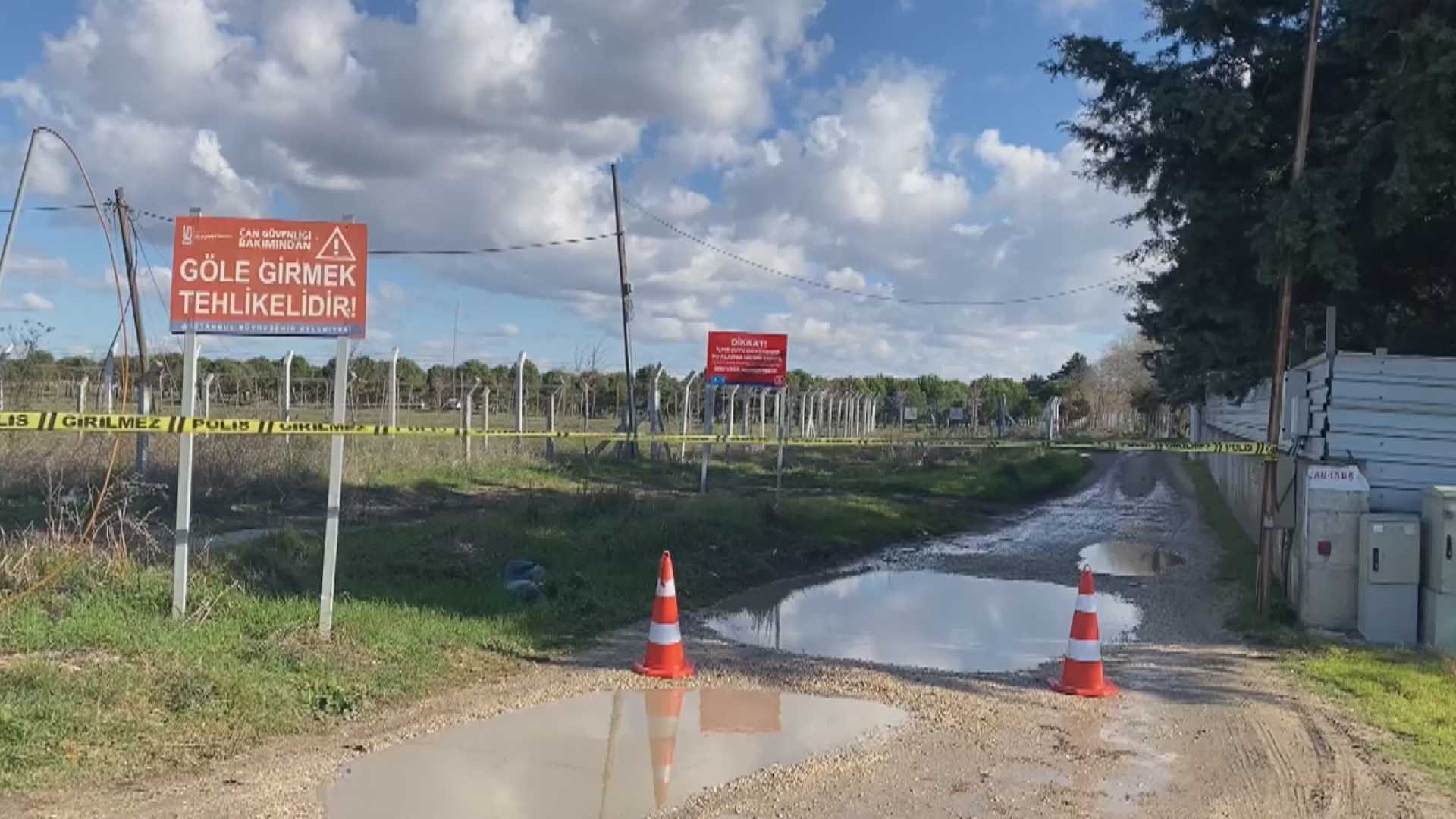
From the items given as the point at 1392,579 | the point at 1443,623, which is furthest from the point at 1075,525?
the point at 1443,623

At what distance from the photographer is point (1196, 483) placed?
34.5 metres

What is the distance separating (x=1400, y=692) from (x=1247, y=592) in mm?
4467

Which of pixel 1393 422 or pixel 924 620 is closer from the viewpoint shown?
pixel 1393 422

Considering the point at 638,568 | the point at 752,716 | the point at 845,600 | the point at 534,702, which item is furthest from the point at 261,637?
the point at 845,600

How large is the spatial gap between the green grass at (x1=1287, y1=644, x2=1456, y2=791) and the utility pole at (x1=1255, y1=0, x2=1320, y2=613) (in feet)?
5.48

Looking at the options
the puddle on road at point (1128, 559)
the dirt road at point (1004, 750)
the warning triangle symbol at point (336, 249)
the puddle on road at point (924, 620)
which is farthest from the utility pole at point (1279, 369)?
the warning triangle symbol at point (336, 249)

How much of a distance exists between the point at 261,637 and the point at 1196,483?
3185cm

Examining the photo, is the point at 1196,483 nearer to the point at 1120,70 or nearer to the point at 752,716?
the point at 1120,70

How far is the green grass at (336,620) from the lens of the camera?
6.08m

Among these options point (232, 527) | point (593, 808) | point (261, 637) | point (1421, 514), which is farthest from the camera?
point (232, 527)

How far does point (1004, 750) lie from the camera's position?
21.4 ft

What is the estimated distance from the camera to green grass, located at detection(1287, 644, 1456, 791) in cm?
656

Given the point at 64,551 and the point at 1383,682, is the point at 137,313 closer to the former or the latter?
the point at 64,551

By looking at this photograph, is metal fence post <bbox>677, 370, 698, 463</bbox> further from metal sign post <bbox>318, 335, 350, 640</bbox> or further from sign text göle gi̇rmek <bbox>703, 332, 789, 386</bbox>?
metal sign post <bbox>318, 335, 350, 640</bbox>
